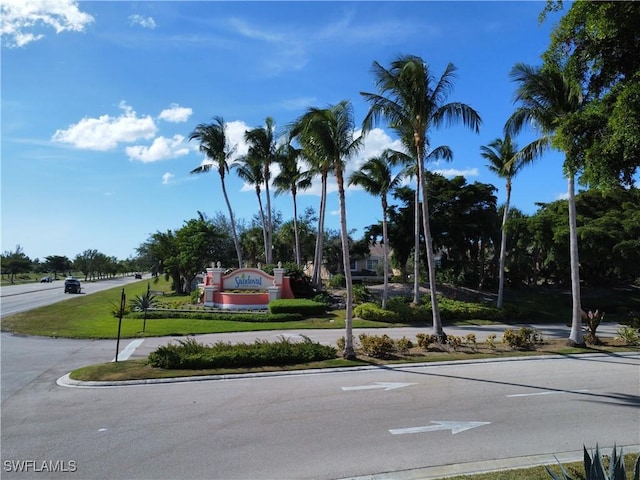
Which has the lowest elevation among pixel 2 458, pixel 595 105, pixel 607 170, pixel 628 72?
pixel 2 458

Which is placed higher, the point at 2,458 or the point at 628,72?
the point at 628,72

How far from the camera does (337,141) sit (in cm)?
1498

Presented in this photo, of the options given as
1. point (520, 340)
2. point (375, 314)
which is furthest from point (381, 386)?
point (375, 314)

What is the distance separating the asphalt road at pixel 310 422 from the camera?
22.5 feet

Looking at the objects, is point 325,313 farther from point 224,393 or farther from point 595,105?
point 595,105

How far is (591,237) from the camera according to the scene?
28.7 m

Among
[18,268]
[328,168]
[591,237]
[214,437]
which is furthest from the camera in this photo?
[18,268]

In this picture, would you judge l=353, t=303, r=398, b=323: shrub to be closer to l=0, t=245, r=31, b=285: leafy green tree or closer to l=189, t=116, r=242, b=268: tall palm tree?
l=189, t=116, r=242, b=268: tall palm tree

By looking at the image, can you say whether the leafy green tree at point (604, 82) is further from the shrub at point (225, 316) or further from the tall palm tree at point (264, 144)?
the tall palm tree at point (264, 144)

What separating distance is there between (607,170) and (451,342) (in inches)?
387

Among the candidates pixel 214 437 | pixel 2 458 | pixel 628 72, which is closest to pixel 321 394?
pixel 214 437

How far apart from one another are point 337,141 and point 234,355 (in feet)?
24.3

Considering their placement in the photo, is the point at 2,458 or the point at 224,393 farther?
the point at 224,393

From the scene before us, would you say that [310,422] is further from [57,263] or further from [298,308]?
[57,263]
